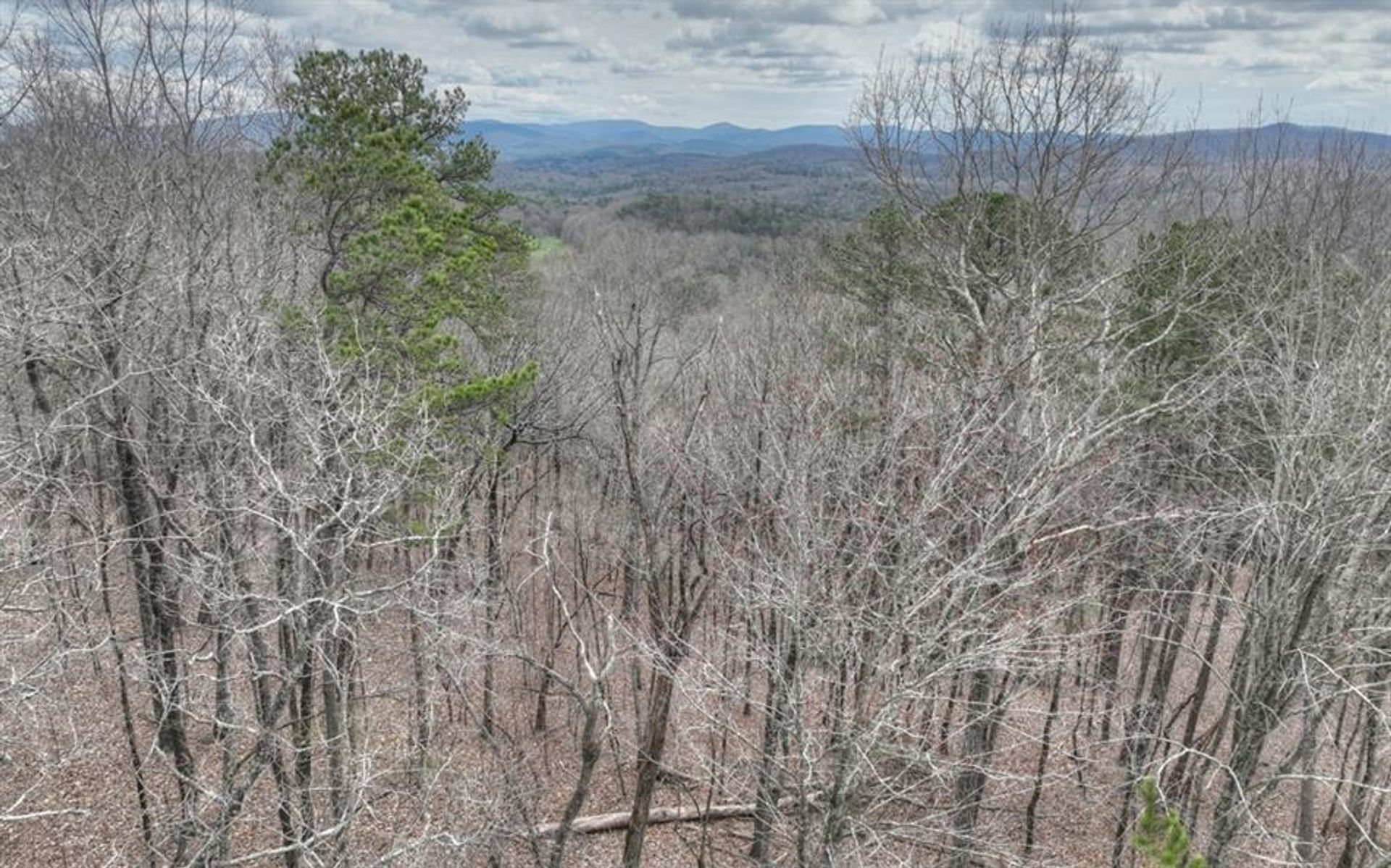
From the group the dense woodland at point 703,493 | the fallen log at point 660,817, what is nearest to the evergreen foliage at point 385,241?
the dense woodland at point 703,493

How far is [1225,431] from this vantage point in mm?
10578

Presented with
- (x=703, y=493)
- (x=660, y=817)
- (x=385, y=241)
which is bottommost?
(x=660, y=817)

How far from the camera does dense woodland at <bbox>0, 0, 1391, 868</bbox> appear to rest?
7055 millimetres

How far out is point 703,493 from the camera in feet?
35.4

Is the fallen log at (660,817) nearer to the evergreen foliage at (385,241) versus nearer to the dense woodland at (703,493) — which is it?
the dense woodland at (703,493)

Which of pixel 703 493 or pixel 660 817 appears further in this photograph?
pixel 660 817

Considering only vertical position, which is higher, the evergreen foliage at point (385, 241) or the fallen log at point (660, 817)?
the evergreen foliage at point (385, 241)

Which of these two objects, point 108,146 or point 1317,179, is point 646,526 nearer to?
point 108,146

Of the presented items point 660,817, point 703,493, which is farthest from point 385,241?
point 660,817

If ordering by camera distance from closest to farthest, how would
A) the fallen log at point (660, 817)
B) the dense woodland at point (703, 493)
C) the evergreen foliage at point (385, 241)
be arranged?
the dense woodland at point (703, 493) → the evergreen foliage at point (385, 241) → the fallen log at point (660, 817)

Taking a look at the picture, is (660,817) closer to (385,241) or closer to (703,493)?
(703,493)

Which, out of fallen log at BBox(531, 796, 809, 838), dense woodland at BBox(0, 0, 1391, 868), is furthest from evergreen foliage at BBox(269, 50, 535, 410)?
fallen log at BBox(531, 796, 809, 838)

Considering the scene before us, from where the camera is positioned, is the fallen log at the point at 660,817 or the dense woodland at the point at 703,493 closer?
the dense woodland at the point at 703,493

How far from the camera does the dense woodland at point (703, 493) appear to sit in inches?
278
